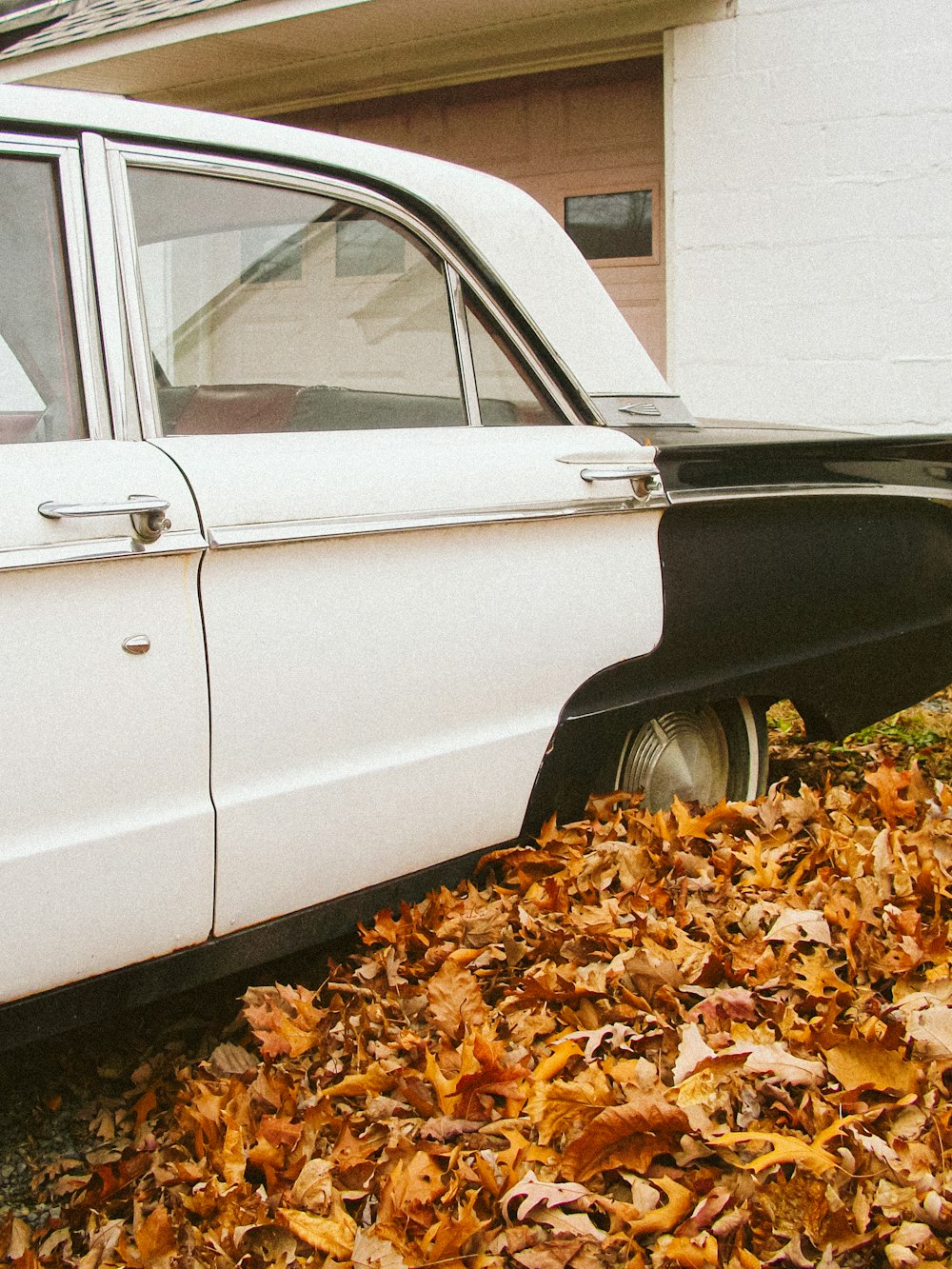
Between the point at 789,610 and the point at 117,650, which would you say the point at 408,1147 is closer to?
the point at 117,650

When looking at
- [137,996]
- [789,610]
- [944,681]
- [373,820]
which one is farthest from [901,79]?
[137,996]

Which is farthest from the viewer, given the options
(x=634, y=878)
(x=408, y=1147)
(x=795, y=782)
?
(x=795, y=782)

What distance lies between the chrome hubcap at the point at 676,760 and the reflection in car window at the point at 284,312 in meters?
0.94

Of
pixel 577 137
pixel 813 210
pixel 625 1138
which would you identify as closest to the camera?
pixel 625 1138

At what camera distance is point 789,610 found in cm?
279

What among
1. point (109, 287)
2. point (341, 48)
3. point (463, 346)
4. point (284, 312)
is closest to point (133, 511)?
point (109, 287)

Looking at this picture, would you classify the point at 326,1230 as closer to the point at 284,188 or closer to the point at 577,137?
the point at 284,188

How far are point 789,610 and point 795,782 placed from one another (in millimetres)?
1209

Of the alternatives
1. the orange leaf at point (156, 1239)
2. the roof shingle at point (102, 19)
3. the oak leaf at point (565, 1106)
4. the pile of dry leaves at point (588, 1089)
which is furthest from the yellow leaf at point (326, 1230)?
the roof shingle at point (102, 19)

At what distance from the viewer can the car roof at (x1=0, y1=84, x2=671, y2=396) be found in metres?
2.02

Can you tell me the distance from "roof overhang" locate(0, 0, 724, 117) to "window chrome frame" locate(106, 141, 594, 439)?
4.00 meters

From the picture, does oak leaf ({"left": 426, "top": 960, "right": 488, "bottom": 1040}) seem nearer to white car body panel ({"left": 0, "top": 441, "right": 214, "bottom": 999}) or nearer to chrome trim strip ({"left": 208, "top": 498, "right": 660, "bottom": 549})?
white car body panel ({"left": 0, "top": 441, "right": 214, "bottom": 999})

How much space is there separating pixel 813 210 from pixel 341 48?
2852 mm

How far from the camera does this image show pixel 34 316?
1.97 m
